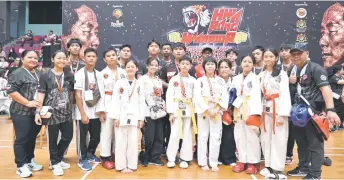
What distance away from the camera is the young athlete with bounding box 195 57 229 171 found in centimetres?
374

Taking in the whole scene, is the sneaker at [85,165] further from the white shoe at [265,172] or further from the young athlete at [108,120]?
the white shoe at [265,172]

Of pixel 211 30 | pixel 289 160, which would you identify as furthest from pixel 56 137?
pixel 211 30

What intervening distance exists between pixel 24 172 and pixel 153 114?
1.59m

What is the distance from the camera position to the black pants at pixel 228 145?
3980mm

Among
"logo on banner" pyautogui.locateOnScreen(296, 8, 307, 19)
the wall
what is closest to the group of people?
"logo on banner" pyautogui.locateOnScreen(296, 8, 307, 19)

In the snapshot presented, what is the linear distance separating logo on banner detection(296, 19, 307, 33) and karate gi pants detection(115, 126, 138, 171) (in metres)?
5.86

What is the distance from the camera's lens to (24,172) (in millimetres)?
3420

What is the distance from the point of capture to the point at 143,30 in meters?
8.04

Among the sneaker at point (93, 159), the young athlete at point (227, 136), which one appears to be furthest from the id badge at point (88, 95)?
the young athlete at point (227, 136)

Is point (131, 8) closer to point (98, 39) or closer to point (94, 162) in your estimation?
point (98, 39)

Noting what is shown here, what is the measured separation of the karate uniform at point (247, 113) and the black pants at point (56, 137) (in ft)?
6.52

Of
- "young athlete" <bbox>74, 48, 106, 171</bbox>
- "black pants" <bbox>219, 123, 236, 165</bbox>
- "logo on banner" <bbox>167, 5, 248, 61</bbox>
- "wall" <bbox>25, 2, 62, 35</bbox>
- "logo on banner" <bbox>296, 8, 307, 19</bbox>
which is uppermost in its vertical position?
"wall" <bbox>25, 2, 62, 35</bbox>

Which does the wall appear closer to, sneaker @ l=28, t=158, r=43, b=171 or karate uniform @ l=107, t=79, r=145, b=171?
sneaker @ l=28, t=158, r=43, b=171

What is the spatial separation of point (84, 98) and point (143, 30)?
4.61m
